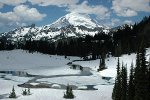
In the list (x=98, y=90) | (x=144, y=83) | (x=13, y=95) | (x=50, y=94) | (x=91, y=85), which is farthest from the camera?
(x=91, y=85)

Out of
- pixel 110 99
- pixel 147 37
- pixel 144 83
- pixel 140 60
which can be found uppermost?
pixel 147 37

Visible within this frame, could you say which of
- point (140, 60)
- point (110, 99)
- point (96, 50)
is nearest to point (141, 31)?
point (96, 50)

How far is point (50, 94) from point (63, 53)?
135064 millimetres

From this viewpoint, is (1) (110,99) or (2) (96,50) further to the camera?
(2) (96,50)

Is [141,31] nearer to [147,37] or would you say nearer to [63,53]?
[147,37]

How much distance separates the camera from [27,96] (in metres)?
53.0

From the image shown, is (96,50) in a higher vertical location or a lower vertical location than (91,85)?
higher

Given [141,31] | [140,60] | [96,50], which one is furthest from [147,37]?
[140,60]

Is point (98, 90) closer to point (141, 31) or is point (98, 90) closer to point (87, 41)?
point (141, 31)

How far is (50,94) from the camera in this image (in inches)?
2199

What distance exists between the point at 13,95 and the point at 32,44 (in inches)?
5437

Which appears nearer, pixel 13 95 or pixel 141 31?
pixel 13 95

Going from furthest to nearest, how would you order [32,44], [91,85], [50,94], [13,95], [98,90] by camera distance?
[32,44] < [91,85] < [98,90] < [50,94] < [13,95]

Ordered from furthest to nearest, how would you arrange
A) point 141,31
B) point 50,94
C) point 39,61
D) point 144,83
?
1. point 141,31
2. point 39,61
3. point 50,94
4. point 144,83
